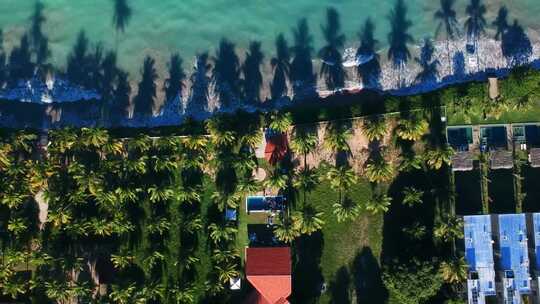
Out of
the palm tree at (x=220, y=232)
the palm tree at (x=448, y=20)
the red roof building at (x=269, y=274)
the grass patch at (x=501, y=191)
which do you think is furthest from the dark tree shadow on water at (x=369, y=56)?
the palm tree at (x=220, y=232)

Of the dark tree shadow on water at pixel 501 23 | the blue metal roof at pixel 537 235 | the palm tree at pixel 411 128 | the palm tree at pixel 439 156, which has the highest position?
the dark tree shadow on water at pixel 501 23

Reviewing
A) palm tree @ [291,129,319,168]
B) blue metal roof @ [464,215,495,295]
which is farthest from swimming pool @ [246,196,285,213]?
blue metal roof @ [464,215,495,295]

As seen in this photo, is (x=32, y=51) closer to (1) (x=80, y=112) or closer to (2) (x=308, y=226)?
(1) (x=80, y=112)

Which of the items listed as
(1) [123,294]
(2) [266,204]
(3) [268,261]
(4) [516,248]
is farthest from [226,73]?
(4) [516,248]

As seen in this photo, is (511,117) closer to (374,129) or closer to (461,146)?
(461,146)

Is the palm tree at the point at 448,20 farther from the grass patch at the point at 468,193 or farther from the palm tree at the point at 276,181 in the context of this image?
the palm tree at the point at 276,181

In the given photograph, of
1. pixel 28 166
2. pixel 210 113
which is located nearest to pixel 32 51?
pixel 28 166
